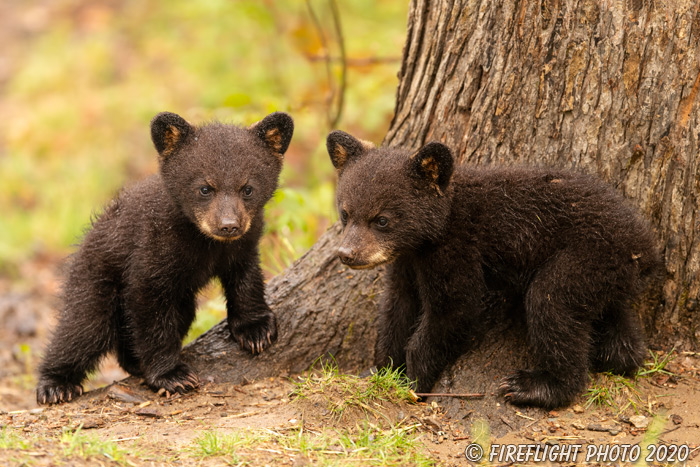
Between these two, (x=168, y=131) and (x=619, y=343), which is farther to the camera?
(x=168, y=131)

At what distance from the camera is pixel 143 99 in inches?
514

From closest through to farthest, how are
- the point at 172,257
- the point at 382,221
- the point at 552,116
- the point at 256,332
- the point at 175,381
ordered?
1. the point at 382,221
2. the point at 552,116
3. the point at 172,257
4. the point at 175,381
5. the point at 256,332

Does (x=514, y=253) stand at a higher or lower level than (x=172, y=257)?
higher

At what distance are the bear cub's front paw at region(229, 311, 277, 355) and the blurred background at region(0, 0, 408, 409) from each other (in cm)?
129

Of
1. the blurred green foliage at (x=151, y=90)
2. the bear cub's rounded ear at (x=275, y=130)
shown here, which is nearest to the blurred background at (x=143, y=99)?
the blurred green foliage at (x=151, y=90)

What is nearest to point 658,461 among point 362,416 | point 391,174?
point 362,416

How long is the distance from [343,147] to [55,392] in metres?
2.96

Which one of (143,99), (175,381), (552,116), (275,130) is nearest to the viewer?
(552,116)

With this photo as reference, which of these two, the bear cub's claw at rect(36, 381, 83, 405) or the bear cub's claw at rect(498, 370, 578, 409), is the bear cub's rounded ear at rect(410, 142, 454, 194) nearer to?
the bear cub's claw at rect(498, 370, 578, 409)

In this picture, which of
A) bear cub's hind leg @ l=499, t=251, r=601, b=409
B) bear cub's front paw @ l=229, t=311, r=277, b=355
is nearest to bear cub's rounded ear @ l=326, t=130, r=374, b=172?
bear cub's front paw @ l=229, t=311, r=277, b=355

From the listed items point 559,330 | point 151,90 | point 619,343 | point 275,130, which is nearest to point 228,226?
point 275,130

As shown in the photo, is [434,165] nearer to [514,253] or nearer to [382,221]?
[382,221]

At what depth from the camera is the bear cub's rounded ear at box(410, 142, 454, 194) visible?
15.1 feet

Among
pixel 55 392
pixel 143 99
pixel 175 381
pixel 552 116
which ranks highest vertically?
pixel 143 99
